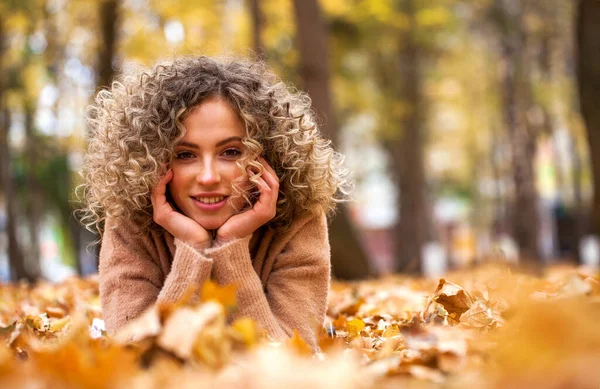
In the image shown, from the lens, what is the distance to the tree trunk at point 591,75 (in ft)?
23.9

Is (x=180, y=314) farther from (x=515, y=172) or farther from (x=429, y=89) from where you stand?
(x=429, y=89)

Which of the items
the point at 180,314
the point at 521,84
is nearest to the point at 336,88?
the point at 521,84

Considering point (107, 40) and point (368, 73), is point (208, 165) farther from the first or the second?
point (368, 73)

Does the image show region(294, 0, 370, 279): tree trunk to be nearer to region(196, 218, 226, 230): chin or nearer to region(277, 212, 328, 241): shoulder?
region(277, 212, 328, 241): shoulder

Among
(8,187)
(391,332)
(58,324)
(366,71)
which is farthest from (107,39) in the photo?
(391,332)

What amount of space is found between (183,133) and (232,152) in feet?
0.70

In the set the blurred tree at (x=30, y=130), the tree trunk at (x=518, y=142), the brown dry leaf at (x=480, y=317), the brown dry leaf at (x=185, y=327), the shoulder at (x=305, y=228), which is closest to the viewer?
the brown dry leaf at (x=185, y=327)

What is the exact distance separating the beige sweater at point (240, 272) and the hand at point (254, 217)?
0.06 meters

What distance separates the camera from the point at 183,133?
280 cm

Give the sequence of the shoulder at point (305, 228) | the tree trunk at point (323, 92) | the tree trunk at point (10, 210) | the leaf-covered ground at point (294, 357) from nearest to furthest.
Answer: the leaf-covered ground at point (294, 357)
the shoulder at point (305, 228)
the tree trunk at point (323, 92)
the tree trunk at point (10, 210)

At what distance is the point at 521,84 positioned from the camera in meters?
14.3

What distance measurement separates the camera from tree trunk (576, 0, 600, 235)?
7273 mm

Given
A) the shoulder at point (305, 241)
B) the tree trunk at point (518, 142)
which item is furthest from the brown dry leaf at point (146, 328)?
the tree trunk at point (518, 142)

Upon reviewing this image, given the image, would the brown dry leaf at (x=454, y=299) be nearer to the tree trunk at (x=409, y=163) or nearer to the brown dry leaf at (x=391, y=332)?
the brown dry leaf at (x=391, y=332)
